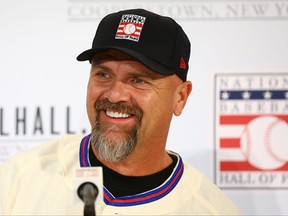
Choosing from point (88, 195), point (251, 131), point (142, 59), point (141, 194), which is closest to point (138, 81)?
point (142, 59)

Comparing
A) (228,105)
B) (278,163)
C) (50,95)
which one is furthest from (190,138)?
(50,95)

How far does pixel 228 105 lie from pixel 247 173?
0.80 feet

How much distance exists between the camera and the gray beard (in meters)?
1.26

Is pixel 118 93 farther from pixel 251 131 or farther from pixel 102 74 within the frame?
pixel 251 131

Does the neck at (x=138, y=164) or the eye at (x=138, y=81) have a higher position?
the eye at (x=138, y=81)

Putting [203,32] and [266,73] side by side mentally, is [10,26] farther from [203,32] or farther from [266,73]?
[266,73]

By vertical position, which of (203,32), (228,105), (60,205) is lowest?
(60,205)

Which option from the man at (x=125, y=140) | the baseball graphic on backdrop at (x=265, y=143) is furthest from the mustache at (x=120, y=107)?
the baseball graphic on backdrop at (x=265, y=143)

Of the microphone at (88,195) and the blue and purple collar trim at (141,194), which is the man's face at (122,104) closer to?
the blue and purple collar trim at (141,194)

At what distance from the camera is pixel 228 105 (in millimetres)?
1801

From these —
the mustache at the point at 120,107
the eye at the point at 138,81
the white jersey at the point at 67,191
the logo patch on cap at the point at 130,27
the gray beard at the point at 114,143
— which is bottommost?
the white jersey at the point at 67,191

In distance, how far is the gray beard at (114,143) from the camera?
1261 millimetres

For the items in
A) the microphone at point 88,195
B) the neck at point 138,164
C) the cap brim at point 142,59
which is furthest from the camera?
the neck at point 138,164

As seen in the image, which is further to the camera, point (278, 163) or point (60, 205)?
point (278, 163)
